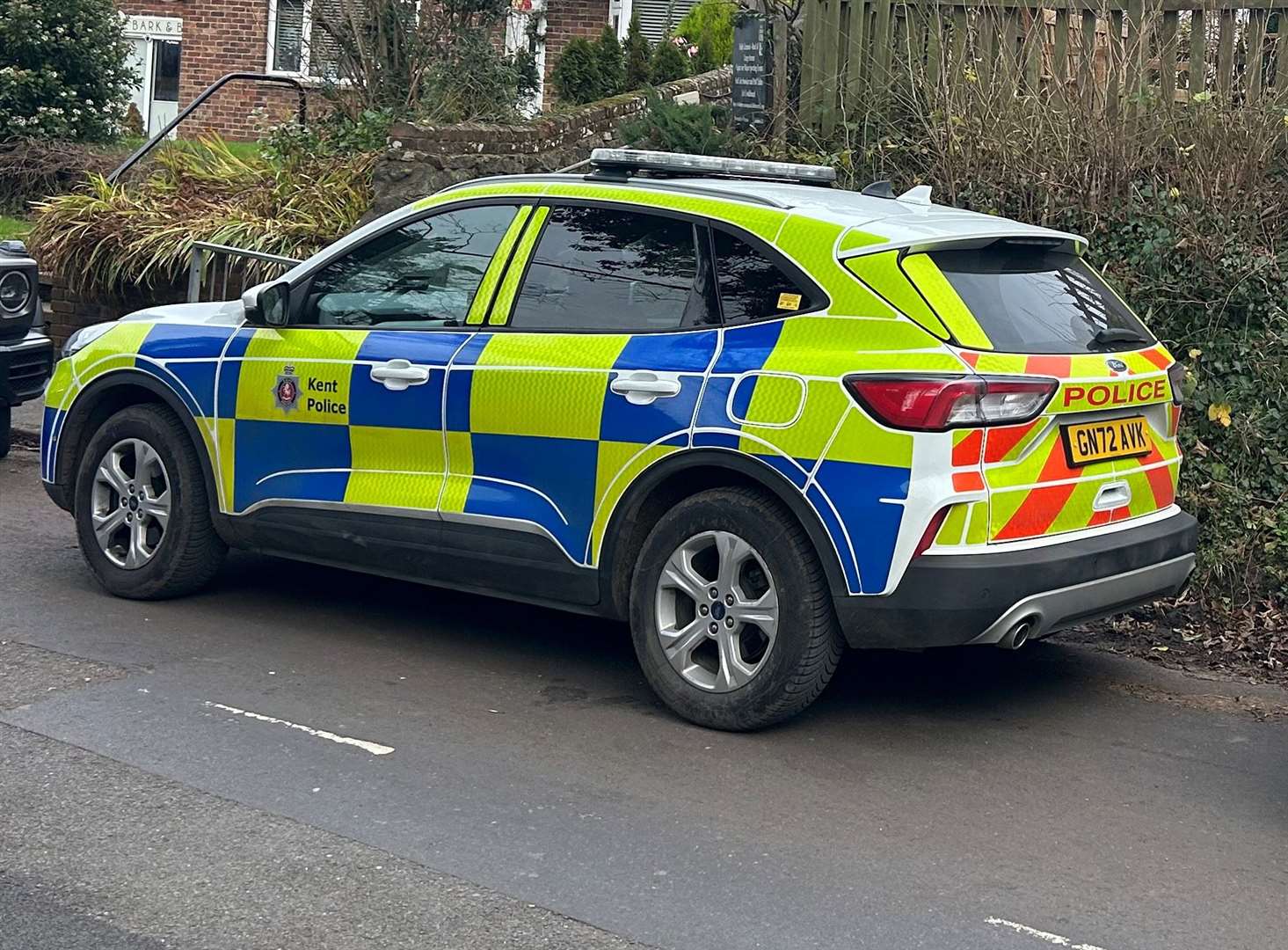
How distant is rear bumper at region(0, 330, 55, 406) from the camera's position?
9398mm

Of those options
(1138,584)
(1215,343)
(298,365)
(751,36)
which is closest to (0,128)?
(751,36)

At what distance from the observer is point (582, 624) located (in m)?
7.03

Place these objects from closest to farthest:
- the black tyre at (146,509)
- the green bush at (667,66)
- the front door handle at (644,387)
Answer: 1. the front door handle at (644,387)
2. the black tyre at (146,509)
3. the green bush at (667,66)

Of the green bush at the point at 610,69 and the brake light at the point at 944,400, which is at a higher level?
the green bush at the point at 610,69

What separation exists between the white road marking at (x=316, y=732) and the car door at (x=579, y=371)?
955 mm

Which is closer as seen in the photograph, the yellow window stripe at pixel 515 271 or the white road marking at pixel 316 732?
the white road marking at pixel 316 732

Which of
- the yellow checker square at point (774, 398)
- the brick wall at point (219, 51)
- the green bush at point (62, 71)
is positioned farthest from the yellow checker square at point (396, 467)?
the brick wall at point (219, 51)

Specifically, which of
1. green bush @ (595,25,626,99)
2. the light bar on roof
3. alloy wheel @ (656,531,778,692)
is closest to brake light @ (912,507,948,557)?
alloy wheel @ (656,531,778,692)

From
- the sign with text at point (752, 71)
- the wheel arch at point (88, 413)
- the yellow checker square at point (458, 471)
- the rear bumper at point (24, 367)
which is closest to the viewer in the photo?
the yellow checker square at point (458, 471)

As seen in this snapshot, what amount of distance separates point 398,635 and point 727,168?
2207 mm

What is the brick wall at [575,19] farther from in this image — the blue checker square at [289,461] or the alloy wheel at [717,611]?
the alloy wheel at [717,611]

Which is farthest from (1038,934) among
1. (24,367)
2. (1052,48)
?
(24,367)

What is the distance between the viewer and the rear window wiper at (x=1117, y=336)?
5.75 meters

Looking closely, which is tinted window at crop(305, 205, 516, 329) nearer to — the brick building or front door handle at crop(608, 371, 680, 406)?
front door handle at crop(608, 371, 680, 406)
